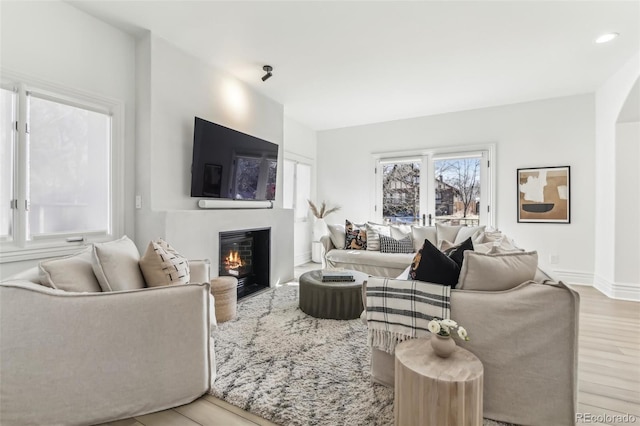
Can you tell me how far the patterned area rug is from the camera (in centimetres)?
161

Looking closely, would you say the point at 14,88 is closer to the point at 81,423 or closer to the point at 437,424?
the point at 81,423

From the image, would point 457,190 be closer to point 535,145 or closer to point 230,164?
point 535,145

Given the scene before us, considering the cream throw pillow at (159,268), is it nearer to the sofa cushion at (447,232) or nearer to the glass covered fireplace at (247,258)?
the glass covered fireplace at (247,258)

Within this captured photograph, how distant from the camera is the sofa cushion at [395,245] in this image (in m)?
4.37

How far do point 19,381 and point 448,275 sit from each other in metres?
2.22

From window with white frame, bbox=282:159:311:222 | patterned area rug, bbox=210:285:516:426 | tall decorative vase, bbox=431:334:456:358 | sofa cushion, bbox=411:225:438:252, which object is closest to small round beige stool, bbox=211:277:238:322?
patterned area rug, bbox=210:285:516:426

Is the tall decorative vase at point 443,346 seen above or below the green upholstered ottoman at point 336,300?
above

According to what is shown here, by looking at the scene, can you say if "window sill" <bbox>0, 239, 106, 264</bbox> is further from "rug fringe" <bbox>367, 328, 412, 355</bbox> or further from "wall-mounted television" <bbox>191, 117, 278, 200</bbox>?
"rug fringe" <bbox>367, 328, 412, 355</bbox>

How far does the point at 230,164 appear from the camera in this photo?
11.4 ft

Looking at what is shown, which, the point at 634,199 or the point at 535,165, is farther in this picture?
the point at 535,165

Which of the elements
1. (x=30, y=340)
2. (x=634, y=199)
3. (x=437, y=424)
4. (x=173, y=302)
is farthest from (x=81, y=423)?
(x=634, y=199)

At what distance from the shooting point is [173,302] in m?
1.62

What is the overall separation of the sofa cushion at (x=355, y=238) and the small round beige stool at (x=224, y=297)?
212 cm

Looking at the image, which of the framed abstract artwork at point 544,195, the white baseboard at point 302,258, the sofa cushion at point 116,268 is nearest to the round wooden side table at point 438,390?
the sofa cushion at point 116,268
